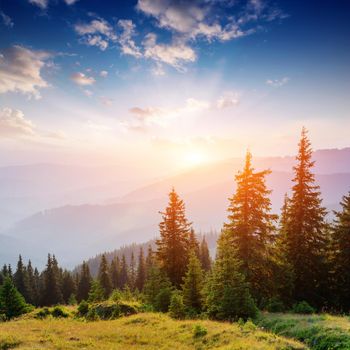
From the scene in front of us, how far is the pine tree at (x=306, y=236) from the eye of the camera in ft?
84.5

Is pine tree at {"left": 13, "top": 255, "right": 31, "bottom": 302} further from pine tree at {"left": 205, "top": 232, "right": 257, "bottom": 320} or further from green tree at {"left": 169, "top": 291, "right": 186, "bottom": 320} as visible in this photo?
pine tree at {"left": 205, "top": 232, "right": 257, "bottom": 320}

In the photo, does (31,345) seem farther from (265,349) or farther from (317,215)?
(317,215)

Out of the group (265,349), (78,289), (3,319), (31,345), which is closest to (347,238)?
(265,349)

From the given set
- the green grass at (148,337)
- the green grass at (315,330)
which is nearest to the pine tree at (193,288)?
the green grass at (148,337)

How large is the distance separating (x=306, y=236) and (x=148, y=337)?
1788 centimetres

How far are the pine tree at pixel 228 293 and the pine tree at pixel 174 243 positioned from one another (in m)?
11.8

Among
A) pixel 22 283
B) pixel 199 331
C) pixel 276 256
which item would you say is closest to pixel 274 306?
pixel 276 256

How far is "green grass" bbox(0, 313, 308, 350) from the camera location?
484 inches

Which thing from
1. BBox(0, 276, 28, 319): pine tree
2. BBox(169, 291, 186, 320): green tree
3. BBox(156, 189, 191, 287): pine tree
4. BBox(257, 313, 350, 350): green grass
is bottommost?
BBox(0, 276, 28, 319): pine tree

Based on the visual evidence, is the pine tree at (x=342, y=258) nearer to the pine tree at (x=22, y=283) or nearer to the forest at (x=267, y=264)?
the forest at (x=267, y=264)

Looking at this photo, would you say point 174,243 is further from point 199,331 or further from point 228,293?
point 199,331

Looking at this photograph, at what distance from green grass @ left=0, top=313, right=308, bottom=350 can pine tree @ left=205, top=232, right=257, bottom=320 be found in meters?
2.03

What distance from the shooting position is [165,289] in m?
24.1

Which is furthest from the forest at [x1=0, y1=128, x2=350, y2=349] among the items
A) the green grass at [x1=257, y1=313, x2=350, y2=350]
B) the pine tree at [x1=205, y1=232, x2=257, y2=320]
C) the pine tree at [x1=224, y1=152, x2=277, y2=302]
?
the green grass at [x1=257, y1=313, x2=350, y2=350]
